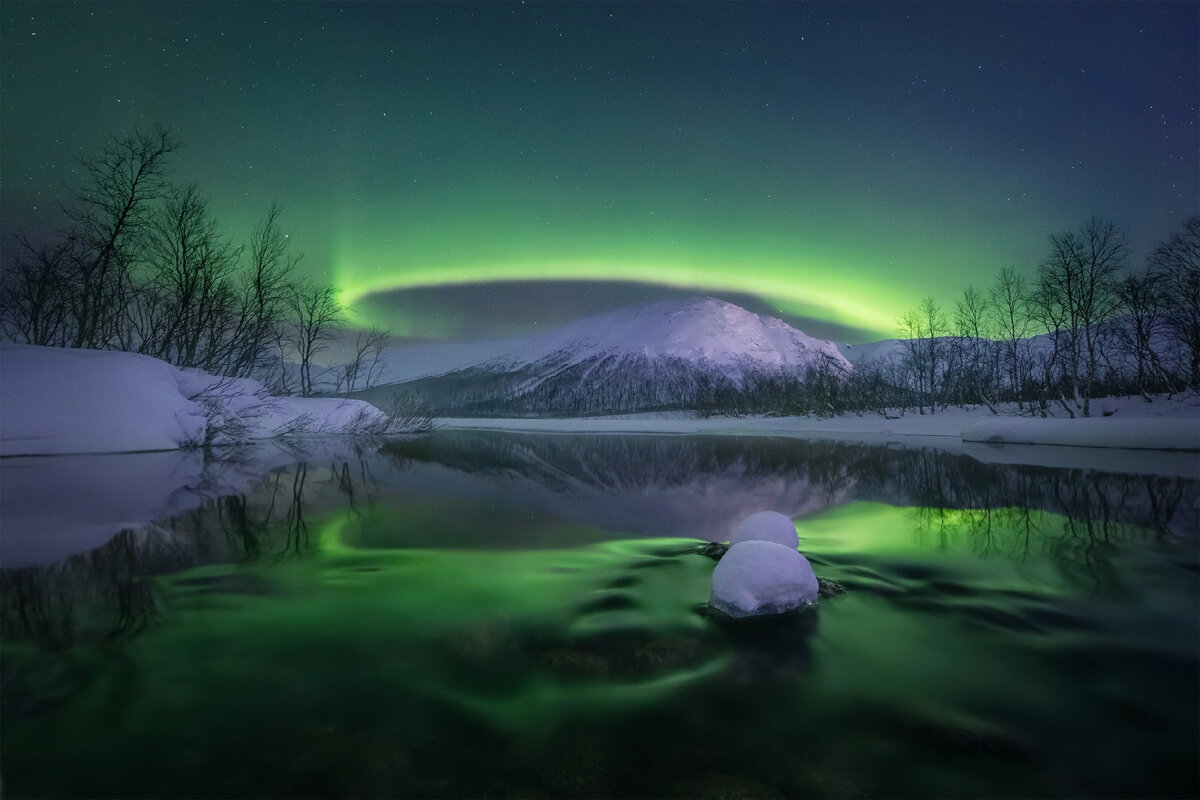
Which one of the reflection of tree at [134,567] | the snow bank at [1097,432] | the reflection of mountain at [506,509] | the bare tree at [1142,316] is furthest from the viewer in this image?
the bare tree at [1142,316]

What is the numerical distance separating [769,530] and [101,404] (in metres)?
14.1

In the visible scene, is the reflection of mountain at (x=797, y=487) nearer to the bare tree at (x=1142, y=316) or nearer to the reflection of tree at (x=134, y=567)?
the reflection of tree at (x=134, y=567)

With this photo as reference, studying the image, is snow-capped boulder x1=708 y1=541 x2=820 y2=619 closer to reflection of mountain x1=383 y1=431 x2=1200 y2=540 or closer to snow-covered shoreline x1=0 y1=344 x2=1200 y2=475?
reflection of mountain x1=383 y1=431 x2=1200 y2=540

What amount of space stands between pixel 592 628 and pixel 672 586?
0.99m

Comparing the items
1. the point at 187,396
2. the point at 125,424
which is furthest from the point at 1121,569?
the point at 187,396

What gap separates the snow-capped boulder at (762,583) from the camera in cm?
340

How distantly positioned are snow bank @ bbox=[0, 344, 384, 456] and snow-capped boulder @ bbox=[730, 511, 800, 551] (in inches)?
534

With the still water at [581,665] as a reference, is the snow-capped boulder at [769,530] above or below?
above

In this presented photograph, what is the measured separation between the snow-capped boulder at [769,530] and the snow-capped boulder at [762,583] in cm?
74

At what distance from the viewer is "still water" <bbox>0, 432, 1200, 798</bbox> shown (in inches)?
75.1

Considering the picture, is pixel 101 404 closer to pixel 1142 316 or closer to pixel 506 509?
pixel 506 509

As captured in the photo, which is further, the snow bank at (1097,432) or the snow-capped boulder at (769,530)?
the snow bank at (1097,432)

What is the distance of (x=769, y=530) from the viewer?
449 centimetres

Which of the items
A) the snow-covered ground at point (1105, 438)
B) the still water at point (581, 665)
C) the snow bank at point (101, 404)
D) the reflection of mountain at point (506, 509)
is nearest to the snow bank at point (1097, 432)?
the snow-covered ground at point (1105, 438)
